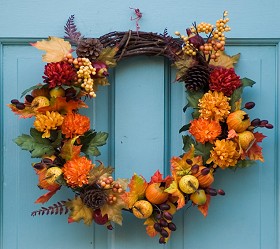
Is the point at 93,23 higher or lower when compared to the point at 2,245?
higher

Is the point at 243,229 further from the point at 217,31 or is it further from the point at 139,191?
the point at 217,31

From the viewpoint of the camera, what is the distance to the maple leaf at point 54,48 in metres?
1.07

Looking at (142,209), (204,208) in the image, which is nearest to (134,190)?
(142,209)

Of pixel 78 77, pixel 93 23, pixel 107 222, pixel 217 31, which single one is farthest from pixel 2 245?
pixel 217 31

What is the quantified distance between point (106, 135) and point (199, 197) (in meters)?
0.22

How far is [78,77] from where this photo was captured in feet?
3.48

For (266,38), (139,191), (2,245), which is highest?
(266,38)

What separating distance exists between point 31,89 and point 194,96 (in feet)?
1.05

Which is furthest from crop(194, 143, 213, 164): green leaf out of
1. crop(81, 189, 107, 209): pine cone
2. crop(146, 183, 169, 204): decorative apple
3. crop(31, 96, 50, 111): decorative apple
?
crop(31, 96, 50, 111): decorative apple

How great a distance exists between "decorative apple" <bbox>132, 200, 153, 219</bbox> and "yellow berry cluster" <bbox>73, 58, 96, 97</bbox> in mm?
225

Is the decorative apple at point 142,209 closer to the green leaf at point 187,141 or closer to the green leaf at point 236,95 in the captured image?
the green leaf at point 187,141

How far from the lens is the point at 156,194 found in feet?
3.48

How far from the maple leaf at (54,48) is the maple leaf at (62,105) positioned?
3.1 inches

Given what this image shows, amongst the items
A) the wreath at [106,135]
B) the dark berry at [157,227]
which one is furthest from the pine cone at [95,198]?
the dark berry at [157,227]
